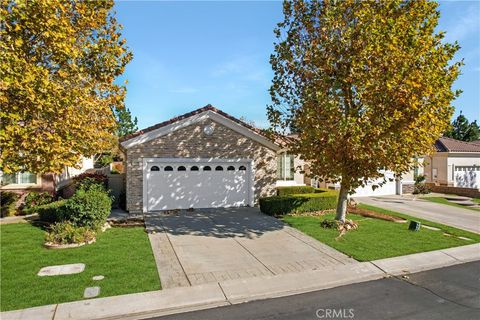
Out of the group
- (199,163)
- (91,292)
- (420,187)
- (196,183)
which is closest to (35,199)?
(196,183)

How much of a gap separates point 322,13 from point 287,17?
4.97 ft

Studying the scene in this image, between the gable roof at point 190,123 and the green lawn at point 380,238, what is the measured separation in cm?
455

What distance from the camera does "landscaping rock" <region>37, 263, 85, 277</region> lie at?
316 inches

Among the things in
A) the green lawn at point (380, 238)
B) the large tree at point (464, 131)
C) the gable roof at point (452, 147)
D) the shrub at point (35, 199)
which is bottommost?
the green lawn at point (380, 238)

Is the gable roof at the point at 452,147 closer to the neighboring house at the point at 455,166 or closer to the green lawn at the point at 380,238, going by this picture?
the neighboring house at the point at 455,166

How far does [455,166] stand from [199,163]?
22214 mm

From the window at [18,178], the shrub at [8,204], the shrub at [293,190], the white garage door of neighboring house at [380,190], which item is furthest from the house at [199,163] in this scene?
the white garage door of neighboring house at [380,190]

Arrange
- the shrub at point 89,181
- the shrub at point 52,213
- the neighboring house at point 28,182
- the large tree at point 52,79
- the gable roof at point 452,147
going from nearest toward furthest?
the large tree at point 52,79
the shrub at point 52,213
the shrub at point 89,181
the neighboring house at point 28,182
the gable roof at point 452,147

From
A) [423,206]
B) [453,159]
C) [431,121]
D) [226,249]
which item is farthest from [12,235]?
[453,159]

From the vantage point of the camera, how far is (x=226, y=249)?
33.7 feet

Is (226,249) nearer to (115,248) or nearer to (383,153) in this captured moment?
(115,248)

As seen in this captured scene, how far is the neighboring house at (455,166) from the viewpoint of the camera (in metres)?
26.1

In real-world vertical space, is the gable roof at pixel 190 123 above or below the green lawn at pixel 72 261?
above

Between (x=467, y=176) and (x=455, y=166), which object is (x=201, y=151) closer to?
(x=455, y=166)
